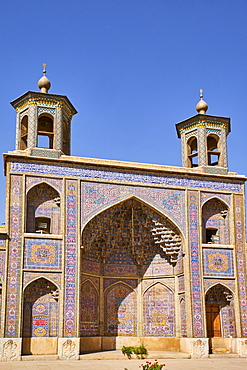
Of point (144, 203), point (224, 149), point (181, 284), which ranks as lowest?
point (181, 284)

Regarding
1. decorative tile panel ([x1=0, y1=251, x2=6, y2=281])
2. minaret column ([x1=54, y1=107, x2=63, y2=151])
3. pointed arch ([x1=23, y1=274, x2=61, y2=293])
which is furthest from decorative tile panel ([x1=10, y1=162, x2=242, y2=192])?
pointed arch ([x1=23, y1=274, x2=61, y2=293])

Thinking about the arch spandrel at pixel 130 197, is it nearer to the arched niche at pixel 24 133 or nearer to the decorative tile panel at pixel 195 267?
the decorative tile panel at pixel 195 267

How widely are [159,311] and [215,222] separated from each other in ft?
10.1

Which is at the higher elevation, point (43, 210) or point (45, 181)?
point (45, 181)

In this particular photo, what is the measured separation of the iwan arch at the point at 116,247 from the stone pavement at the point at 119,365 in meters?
0.66

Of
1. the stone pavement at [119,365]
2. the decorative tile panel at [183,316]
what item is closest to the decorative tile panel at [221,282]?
the decorative tile panel at [183,316]

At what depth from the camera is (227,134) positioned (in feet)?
53.5

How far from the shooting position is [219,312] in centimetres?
1468

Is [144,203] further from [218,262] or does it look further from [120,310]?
[120,310]

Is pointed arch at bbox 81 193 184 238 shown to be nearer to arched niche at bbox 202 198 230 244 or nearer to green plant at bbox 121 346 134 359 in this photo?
arched niche at bbox 202 198 230 244

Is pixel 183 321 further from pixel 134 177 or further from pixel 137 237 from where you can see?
pixel 134 177

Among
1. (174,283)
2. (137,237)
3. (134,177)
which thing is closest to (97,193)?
(134,177)

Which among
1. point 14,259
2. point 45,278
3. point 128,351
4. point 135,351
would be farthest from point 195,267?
point 14,259

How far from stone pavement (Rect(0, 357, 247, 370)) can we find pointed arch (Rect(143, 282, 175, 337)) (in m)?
1.74
